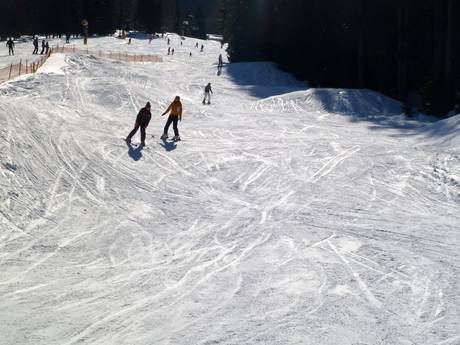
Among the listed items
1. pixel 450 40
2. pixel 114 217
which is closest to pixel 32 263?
pixel 114 217

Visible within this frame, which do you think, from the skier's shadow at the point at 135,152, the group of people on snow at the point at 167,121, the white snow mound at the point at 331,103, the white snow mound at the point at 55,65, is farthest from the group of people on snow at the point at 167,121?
the white snow mound at the point at 331,103

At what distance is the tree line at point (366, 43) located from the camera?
34750mm

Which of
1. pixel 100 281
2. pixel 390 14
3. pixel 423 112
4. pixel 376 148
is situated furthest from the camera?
pixel 390 14

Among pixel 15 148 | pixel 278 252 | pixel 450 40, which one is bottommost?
pixel 278 252

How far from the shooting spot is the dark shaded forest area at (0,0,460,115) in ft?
113

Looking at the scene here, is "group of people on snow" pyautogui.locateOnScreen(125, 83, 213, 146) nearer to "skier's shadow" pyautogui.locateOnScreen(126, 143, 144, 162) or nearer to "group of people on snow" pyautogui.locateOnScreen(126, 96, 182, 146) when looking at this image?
"group of people on snow" pyautogui.locateOnScreen(126, 96, 182, 146)

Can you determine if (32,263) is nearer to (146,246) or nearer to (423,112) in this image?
(146,246)

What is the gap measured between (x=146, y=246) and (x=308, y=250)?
3093 mm

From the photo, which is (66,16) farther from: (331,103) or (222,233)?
(222,233)

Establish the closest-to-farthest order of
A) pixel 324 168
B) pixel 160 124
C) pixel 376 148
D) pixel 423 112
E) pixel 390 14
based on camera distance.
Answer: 1. pixel 324 168
2. pixel 376 148
3. pixel 160 124
4. pixel 423 112
5. pixel 390 14

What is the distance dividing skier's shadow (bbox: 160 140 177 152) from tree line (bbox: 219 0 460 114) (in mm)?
17775

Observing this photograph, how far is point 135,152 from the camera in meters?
17.4

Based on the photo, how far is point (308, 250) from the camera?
34.9 feet

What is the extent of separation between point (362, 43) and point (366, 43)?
0.76 meters
